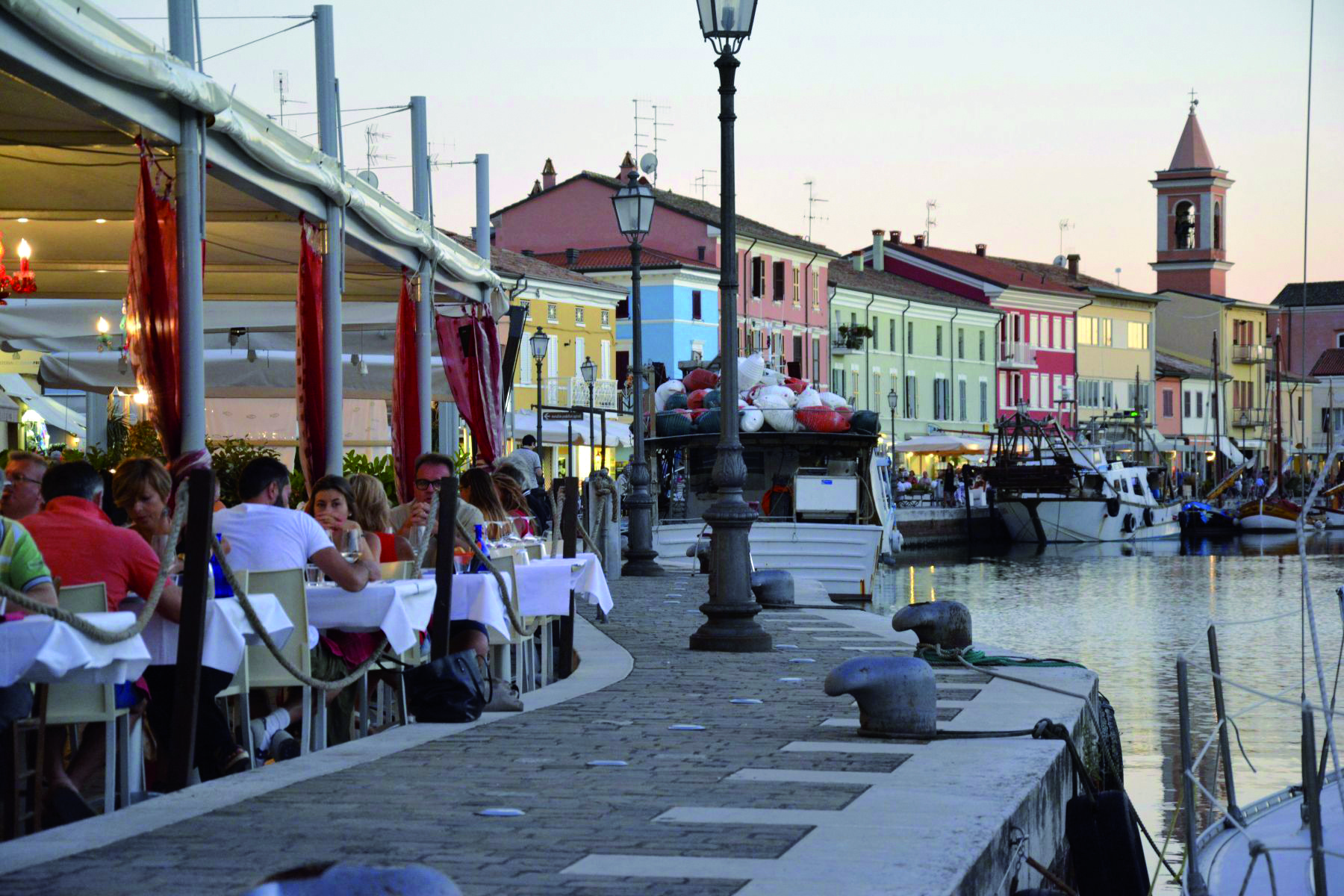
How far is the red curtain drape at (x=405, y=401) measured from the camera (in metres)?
15.6

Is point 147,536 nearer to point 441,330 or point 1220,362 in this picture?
point 441,330

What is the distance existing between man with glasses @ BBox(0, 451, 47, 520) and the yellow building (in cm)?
5160

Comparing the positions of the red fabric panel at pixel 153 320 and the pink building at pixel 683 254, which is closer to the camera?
the red fabric panel at pixel 153 320

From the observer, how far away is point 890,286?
8875 centimetres

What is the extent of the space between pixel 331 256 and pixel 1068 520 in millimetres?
49576

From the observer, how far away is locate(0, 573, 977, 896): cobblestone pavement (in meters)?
5.66

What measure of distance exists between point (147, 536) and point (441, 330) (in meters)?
9.80

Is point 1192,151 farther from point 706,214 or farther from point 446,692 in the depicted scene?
point 446,692

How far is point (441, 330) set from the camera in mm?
17797

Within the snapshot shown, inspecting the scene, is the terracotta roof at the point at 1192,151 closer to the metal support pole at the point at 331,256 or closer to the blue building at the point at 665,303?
the blue building at the point at 665,303

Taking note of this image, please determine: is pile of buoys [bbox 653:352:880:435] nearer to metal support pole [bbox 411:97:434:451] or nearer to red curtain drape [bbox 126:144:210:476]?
metal support pole [bbox 411:97:434:451]

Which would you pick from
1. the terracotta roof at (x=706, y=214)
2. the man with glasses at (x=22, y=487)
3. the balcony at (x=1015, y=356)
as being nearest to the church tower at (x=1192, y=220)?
the balcony at (x=1015, y=356)

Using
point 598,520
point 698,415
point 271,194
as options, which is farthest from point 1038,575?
point 271,194

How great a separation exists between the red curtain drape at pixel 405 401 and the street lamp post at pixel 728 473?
8.87ft
